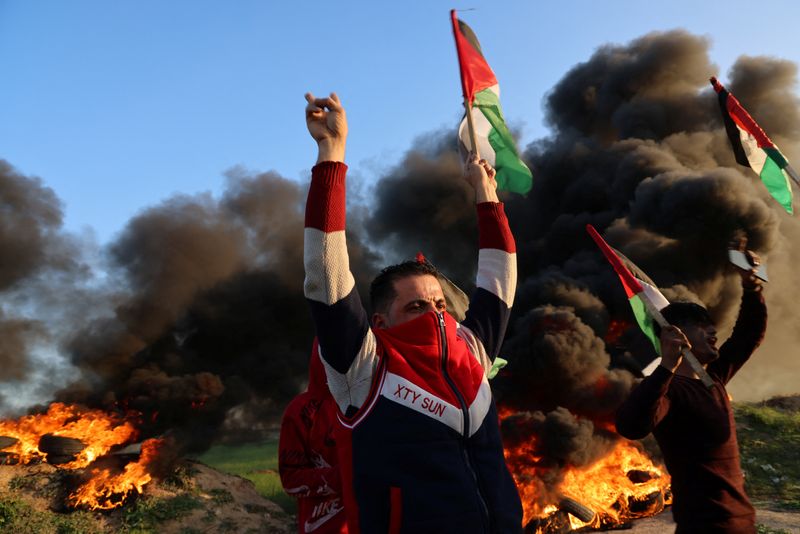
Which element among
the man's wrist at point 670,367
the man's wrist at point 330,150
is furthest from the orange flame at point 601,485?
the man's wrist at point 330,150

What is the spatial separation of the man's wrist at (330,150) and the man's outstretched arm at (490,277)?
3.00 feet

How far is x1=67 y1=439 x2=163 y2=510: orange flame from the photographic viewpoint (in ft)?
41.7

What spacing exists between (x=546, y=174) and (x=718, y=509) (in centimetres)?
2693

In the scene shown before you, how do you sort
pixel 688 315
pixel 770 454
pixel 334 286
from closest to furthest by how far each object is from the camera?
pixel 334 286, pixel 688 315, pixel 770 454

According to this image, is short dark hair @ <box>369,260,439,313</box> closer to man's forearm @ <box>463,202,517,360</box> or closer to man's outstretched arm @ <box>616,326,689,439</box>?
man's forearm @ <box>463,202,517,360</box>

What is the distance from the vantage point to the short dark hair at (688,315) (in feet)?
11.7

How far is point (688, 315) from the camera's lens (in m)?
3.61

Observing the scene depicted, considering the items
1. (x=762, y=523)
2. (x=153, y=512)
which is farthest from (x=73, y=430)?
(x=762, y=523)

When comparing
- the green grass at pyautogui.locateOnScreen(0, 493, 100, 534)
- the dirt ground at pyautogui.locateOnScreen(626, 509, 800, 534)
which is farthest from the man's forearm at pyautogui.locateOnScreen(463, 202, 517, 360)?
the green grass at pyautogui.locateOnScreen(0, 493, 100, 534)

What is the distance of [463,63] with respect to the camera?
3975 mm

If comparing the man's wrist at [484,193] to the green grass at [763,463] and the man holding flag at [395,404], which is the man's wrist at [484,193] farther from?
the green grass at [763,463]

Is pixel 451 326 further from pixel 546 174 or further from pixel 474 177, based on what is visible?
pixel 546 174

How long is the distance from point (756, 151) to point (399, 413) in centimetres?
449

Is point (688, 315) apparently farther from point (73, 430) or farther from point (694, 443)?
point (73, 430)
